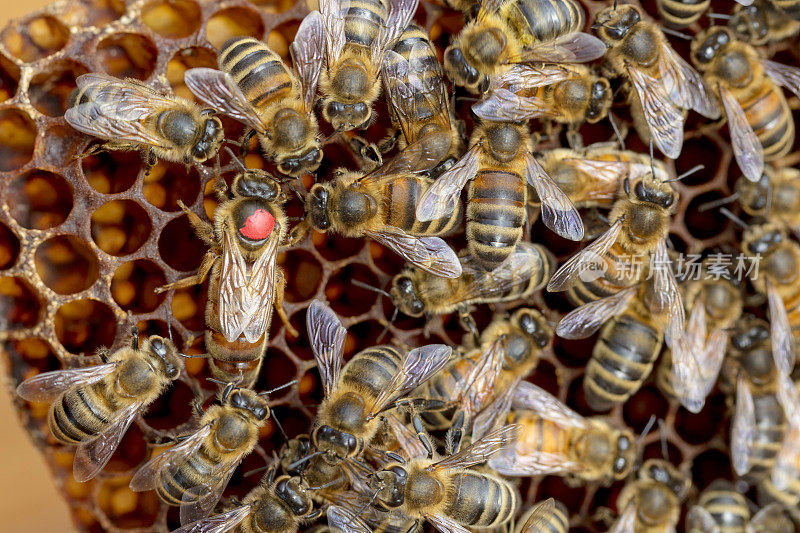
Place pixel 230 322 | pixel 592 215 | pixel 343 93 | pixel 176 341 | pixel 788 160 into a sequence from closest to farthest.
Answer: pixel 230 322 < pixel 343 93 < pixel 176 341 < pixel 592 215 < pixel 788 160

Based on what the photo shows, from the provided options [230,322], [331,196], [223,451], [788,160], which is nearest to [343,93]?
[331,196]

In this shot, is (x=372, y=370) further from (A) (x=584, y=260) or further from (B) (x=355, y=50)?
(B) (x=355, y=50)

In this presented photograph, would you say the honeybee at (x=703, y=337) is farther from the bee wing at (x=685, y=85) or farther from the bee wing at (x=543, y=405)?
the bee wing at (x=685, y=85)

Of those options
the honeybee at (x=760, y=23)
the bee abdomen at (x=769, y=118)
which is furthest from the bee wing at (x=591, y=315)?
the honeybee at (x=760, y=23)

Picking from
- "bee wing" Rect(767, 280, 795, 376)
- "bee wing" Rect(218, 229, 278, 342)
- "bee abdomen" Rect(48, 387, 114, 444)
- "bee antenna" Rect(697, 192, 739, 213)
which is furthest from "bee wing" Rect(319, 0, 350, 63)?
"bee wing" Rect(767, 280, 795, 376)

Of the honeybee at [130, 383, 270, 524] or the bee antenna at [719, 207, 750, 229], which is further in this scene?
the bee antenna at [719, 207, 750, 229]

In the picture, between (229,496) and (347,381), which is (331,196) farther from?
(229,496)

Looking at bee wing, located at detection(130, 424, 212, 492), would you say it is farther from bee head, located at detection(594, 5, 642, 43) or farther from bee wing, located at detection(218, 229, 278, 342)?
bee head, located at detection(594, 5, 642, 43)
